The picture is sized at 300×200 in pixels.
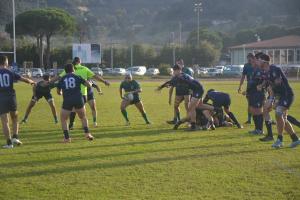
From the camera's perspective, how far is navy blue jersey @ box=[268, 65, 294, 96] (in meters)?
10.3

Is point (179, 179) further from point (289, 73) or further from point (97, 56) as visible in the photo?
point (97, 56)

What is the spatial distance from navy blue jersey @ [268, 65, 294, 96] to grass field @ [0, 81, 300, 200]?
1204 mm

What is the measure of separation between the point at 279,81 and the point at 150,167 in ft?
11.3

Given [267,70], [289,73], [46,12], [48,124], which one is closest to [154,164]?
[267,70]

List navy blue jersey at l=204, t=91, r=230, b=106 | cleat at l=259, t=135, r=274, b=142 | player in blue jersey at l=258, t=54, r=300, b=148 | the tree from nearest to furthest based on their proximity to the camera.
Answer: player in blue jersey at l=258, t=54, r=300, b=148 → cleat at l=259, t=135, r=274, b=142 → navy blue jersey at l=204, t=91, r=230, b=106 → the tree

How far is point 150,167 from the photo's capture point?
8.86 meters

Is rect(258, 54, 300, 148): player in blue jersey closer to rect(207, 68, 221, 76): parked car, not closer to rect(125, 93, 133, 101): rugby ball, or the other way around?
rect(125, 93, 133, 101): rugby ball

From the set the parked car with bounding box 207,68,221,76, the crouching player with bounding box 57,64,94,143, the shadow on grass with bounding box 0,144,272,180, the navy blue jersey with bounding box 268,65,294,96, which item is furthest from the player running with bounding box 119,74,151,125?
the parked car with bounding box 207,68,221,76

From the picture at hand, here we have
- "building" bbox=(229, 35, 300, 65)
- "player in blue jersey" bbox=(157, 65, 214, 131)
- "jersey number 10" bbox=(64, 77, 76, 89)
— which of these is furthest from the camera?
"building" bbox=(229, 35, 300, 65)

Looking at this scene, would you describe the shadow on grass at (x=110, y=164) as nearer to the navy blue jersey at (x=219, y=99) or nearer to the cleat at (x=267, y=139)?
the cleat at (x=267, y=139)

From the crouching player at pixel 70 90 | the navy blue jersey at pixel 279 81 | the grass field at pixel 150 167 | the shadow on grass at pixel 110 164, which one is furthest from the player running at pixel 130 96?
the navy blue jersey at pixel 279 81

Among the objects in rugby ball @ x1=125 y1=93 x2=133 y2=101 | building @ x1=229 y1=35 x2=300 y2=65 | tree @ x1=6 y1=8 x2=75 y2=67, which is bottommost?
rugby ball @ x1=125 y1=93 x2=133 y2=101

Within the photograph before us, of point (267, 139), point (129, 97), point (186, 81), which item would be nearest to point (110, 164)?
point (267, 139)

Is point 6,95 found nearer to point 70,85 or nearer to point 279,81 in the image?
point 70,85
